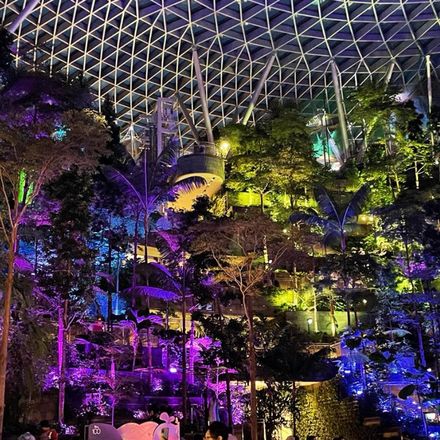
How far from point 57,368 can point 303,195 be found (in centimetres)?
2079

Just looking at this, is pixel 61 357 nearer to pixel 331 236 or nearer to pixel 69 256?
pixel 69 256

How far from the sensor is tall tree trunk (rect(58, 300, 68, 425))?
18531 mm

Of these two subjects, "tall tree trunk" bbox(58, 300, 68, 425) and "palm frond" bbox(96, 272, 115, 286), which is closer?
"tall tree trunk" bbox(58, 300, 68, 425)

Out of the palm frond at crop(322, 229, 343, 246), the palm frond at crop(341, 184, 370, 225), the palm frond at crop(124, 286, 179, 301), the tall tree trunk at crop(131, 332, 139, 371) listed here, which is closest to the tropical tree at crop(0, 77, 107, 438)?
the palm frond at crop(124, 286, 179, 301)

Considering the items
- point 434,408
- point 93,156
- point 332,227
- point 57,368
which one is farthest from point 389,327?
point 93,156

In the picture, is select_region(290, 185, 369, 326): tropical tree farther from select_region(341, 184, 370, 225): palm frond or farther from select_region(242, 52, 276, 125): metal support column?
select_region(242, 52, 276, 125): metal support column

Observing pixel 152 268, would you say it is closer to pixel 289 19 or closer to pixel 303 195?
pixel 303 195

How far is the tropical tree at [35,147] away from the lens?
555 inches

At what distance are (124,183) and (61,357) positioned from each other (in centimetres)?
1201

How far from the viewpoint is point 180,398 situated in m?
22.5

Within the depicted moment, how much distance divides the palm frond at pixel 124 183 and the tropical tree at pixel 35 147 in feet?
40.6

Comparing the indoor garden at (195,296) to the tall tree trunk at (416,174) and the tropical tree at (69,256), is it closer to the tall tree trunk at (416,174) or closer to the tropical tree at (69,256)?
the tropical tree at (69,256)

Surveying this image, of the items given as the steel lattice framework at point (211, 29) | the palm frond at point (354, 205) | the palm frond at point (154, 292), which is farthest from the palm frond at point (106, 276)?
the steel lattice framework at point (211, 29)

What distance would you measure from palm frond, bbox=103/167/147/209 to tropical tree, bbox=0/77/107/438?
12374 mm
